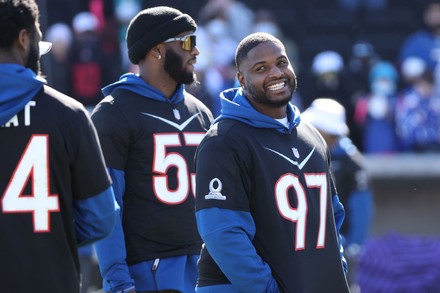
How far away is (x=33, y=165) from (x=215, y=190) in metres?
0.87

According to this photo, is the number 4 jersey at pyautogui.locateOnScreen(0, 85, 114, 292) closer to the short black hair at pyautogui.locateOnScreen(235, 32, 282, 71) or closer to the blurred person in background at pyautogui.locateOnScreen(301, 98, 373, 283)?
the short black hair at pyautogui.locateOnScreen(235, 32, 282, 71)

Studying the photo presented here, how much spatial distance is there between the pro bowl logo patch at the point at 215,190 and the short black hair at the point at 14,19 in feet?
3.40

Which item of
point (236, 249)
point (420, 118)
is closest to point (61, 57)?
point (420, 118)

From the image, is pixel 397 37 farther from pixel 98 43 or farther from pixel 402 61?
pixel 98 43

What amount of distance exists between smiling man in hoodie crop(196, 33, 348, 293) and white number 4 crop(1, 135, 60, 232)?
81 centimetres

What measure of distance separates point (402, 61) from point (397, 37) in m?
1.47

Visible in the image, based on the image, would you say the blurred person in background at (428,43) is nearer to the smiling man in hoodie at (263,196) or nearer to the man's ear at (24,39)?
the smiling man in hoodie at (263,196)

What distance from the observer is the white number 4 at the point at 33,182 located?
4273 mm

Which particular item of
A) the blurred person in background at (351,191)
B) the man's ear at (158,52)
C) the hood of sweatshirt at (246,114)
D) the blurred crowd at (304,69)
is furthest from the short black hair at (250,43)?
the blurred crowd at (304,69)

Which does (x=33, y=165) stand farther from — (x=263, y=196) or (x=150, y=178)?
(x=150, y=178)

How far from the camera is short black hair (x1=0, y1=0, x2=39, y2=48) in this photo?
4305 mm

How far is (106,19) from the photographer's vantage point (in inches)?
535

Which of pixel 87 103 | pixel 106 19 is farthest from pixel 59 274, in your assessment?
pixel 106 19

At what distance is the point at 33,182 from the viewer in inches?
168
